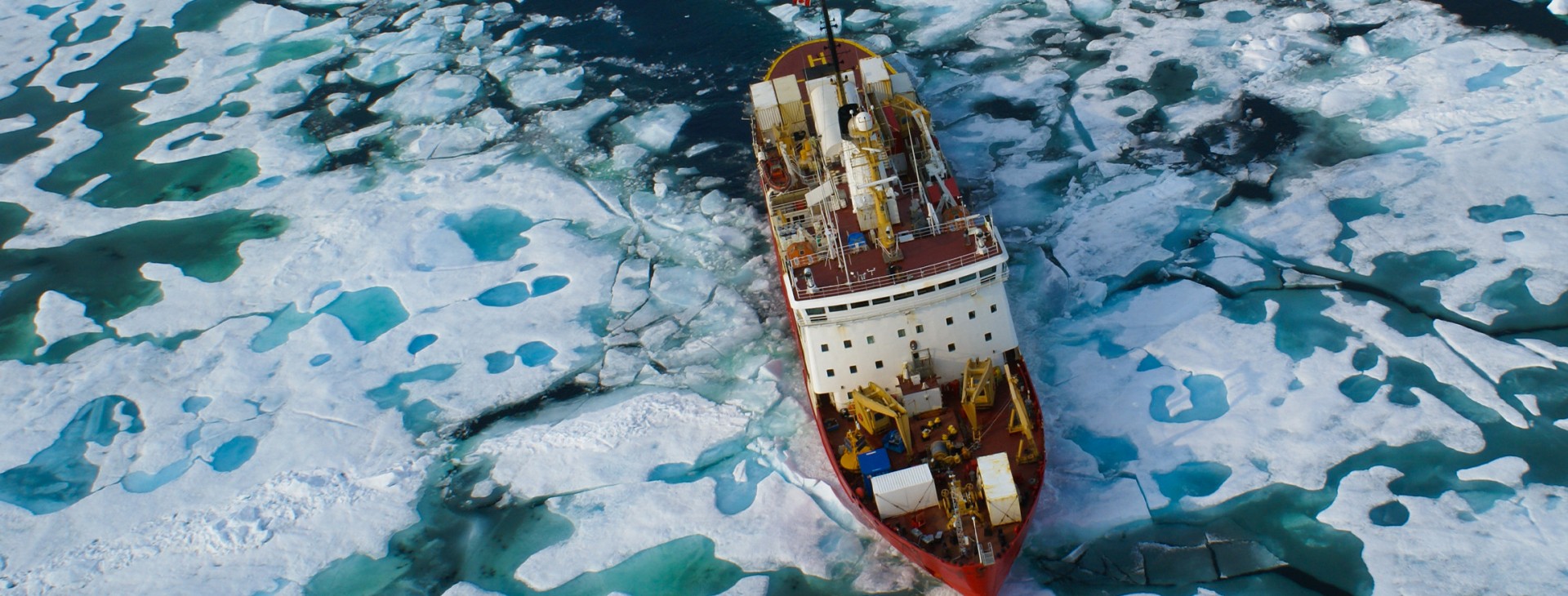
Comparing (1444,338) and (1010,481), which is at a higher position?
(1010,481)

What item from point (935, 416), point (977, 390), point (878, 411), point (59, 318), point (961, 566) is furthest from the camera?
point (59, 318)

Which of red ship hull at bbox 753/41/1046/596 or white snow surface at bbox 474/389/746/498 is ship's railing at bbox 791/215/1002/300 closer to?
red ship hull at bbox 753/41/1046/596

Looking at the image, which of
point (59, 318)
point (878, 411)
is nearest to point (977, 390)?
point (878, 411)

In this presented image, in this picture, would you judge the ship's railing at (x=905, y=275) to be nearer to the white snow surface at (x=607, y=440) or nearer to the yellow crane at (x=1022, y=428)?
the yellow crane at (x=1022, y=428)

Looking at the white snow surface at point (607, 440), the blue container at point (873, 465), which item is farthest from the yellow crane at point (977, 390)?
the white snow surface at point (607, 440)

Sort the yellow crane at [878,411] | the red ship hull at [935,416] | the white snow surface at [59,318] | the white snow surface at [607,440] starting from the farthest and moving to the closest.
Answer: the white snow surface at [59,318], the white snow surface at [607,440], the yellow crane at [878,411], the red ship hull at [935,416]

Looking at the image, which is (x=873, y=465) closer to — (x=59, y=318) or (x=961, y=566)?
(x=961, y=566)

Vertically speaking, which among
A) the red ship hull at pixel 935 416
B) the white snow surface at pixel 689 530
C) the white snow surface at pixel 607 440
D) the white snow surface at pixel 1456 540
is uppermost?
the red ship hull at pixel 935 416

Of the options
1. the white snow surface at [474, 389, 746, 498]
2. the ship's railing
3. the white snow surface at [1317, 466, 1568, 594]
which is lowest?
the white snow surface at [1317, 466, 1568, 594]

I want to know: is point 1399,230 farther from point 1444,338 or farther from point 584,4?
point 584,4

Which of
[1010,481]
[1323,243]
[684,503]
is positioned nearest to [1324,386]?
[1323,243]

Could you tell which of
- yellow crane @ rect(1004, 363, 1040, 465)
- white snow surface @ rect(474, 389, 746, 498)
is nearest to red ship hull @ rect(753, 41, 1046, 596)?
yellow crane @ rect(1004, 363, 1040, 465)
